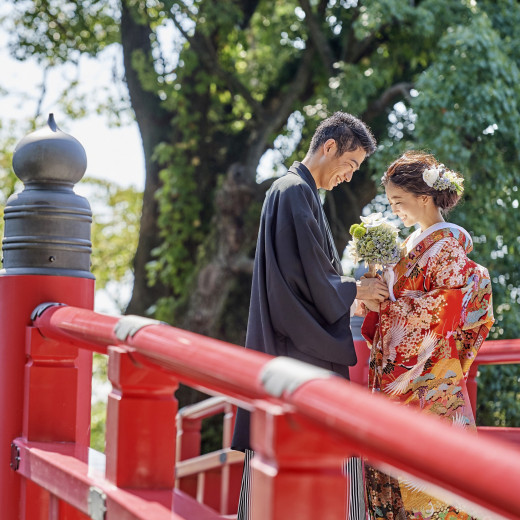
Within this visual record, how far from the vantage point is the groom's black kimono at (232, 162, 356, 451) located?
2.55 metres

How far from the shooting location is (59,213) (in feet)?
8.98

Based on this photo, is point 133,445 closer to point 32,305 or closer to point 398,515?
point 32,305

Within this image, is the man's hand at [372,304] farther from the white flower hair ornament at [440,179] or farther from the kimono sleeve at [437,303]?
the white flower hair ornament at [440,179]

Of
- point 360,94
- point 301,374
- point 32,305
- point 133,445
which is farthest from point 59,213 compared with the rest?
point 360,94

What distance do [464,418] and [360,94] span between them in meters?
5.29

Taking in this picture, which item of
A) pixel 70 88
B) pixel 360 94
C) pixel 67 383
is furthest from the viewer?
pixel 70 88

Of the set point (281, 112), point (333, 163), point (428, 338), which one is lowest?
point (428, 338)

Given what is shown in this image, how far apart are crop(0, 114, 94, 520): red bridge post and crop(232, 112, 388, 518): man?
1.79 ft

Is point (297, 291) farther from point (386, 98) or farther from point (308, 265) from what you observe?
point (386, 98)

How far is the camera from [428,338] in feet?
9.64

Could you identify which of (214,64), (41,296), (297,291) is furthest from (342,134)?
(214,64)

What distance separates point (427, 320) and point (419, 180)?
1.61 feet

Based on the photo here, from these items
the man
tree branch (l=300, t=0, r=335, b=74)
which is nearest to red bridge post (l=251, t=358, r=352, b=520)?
the man

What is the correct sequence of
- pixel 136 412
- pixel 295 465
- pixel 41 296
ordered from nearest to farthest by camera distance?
pixel 295 465
pixel 136 412
pixel 41 296
